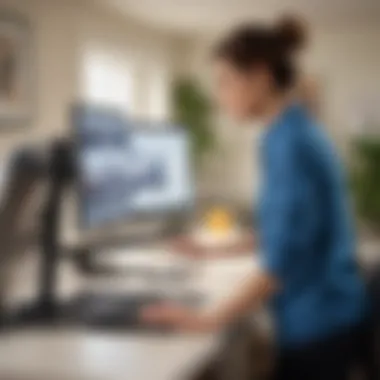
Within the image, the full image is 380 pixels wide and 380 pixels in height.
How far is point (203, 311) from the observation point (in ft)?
4.13

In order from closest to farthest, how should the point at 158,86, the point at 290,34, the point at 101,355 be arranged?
the point at 101,355, the point at 290,34, the point at 158,86

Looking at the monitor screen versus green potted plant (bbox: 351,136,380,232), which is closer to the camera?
green potted plant (bbox: 351,136,380,232)

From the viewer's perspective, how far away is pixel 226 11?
49.8 inches

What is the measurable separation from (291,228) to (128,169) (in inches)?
21.0

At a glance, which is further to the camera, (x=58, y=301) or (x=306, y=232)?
(x=58, y=301)

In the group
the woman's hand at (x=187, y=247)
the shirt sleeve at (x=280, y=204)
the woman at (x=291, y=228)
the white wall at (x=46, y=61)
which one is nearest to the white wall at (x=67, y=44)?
the white wall at (x=46, y=61)

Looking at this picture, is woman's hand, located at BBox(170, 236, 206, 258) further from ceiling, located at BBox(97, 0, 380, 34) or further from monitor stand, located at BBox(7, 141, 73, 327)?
ceiling, located at BBox(97, 0, 380, 34)

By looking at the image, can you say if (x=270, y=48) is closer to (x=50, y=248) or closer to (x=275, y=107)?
(x=275, y=107)

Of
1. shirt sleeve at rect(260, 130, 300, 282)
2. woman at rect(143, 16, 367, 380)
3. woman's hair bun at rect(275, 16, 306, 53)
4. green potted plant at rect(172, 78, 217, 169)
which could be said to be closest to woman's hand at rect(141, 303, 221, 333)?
woman at rect(143, 16, 367, 380)

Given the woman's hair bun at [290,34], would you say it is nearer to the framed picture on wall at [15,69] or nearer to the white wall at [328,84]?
the white wall at [328,84]

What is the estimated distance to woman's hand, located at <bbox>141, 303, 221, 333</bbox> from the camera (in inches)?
47.2

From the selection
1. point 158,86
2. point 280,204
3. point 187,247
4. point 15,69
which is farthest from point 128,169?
point 280,204

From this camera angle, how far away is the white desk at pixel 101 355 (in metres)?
1.06

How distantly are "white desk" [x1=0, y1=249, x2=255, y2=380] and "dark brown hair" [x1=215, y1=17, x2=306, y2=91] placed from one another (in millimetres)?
369
